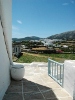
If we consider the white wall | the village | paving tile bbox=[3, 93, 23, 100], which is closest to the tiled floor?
paving tile bbox=[3, 93, 23, 100]

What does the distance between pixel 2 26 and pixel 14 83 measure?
206cm

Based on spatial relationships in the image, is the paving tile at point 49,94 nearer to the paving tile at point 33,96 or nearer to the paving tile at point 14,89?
the paving tile at point 33,96

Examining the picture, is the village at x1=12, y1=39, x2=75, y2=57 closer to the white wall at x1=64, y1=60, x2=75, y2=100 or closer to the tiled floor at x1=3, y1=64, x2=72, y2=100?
the tiled floor at x1=3, y1=64, x2=72, y2=100

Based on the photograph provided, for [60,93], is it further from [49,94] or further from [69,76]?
[69,76]

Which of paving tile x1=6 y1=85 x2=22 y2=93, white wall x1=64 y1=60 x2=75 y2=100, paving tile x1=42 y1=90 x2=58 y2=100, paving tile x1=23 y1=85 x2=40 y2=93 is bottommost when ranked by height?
paving tile x1=42 y1=90 x2=58 y2=100

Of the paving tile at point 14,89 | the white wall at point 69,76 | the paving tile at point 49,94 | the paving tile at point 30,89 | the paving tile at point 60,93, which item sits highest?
the white wall at point 69,76

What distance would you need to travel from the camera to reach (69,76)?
4383 mm

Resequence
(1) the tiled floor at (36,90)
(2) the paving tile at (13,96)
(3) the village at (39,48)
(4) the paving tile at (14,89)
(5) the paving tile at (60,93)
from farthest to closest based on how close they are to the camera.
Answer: (3) the village at (39,48), (4) the paving tile at (14,89), (5) the paving tile at (60,93), (1) the tiled floor at (36,90), (2) the paving tile at (13,96)

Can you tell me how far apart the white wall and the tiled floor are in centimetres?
17

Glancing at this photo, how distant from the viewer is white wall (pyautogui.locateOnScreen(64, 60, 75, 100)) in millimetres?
4160

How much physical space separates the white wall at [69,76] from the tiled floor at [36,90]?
0.57 ft

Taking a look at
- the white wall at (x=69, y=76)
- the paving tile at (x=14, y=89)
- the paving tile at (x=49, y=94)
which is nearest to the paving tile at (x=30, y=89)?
the paving tile at (x=14, y=89)

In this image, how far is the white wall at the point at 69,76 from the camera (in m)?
4.16

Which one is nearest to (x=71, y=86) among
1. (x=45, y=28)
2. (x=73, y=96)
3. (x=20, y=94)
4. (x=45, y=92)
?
(x=73, y=96)
